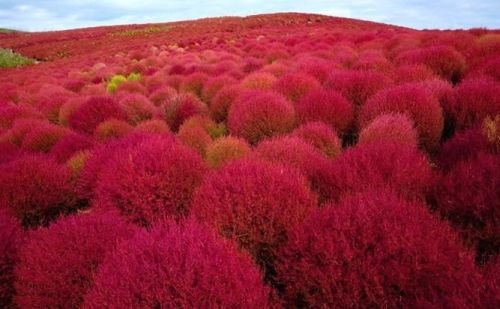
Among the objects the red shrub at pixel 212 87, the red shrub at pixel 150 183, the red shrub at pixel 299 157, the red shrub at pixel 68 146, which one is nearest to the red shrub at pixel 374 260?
the red shrub at pixel 299 157

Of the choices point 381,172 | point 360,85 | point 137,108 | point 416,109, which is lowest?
point 137,108

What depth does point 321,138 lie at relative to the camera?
14.3 feet

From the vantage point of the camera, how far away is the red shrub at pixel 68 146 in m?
5.14

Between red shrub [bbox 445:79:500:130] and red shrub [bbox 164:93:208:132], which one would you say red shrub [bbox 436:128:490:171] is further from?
red shrub [bbox 164:93:208:132]

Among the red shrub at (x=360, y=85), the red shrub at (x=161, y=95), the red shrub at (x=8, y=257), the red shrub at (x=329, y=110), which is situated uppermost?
the red shrub at (x=360, y=85)

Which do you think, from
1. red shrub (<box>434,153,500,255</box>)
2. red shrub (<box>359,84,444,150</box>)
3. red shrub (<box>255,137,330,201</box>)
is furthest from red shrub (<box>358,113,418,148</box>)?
red shrub (<box>434,153,500,255</box>)

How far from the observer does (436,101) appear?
15.2ft

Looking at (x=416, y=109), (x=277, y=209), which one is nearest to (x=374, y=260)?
(x=277, y=209)

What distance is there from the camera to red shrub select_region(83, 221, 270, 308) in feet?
6.11

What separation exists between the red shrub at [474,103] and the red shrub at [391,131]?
0.82 meters

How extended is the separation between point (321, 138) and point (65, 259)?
2.75 metres

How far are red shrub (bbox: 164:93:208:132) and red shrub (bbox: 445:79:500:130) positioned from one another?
145 inches

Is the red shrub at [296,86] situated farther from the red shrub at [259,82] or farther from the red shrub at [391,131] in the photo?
the red shrub at [391,131]

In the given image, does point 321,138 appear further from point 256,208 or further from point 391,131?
point 256,208
